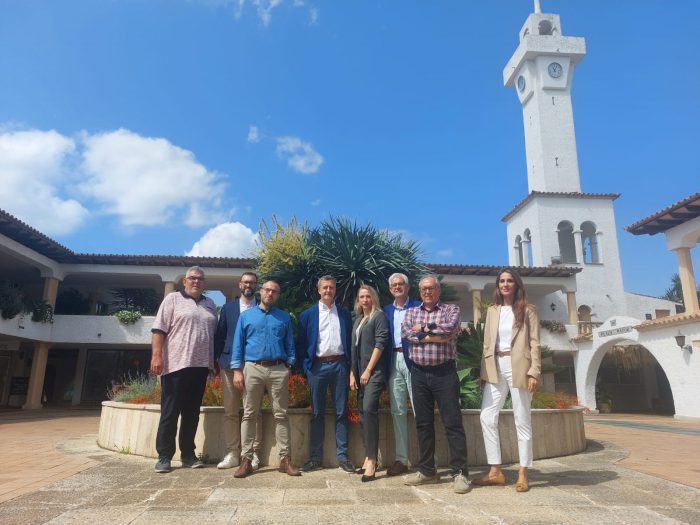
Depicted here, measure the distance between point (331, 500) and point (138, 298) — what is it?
18904mm

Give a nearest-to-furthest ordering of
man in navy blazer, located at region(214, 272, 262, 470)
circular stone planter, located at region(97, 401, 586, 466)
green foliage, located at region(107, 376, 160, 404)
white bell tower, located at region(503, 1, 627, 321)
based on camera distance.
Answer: man in navy blazer, located at region(214, 272, 262, 470) → circular stone planter, located at region(97, 401, 586, 466) → green foliage, located at region(107, 376, 160, 404) → white bell tower, located at region(503, 1, 627, 321)

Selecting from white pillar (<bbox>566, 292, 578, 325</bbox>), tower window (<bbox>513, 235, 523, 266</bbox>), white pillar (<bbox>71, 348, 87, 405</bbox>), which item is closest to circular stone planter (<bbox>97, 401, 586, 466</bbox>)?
white pillar (<bbox>566, 292, 578, 325</bbox>)

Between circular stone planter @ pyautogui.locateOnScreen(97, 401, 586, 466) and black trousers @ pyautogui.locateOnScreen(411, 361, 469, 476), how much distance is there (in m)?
0.73

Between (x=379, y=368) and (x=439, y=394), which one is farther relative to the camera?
(x=379, y=368)

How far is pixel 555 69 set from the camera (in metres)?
27.0

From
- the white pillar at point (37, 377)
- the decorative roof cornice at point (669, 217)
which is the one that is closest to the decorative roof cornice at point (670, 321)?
the decorative roof cornice at point (669, 217)

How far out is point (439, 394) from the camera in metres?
3.72

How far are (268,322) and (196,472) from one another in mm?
1392

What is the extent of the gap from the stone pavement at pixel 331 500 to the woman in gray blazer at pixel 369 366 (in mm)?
286

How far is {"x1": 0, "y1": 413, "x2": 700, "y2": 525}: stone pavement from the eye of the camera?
8.97 ft

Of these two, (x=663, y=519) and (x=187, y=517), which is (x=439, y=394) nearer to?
(x=663, y=519)

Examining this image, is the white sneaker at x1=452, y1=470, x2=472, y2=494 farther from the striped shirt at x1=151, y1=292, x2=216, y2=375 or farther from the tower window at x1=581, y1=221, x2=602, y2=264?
the tower window at x1=581, y1=221, x2=602, y2=264

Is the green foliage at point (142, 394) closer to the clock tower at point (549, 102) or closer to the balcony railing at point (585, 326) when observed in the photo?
the balcony railing at point (585, 326)

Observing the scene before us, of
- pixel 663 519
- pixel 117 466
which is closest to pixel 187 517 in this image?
pixel 117 466
